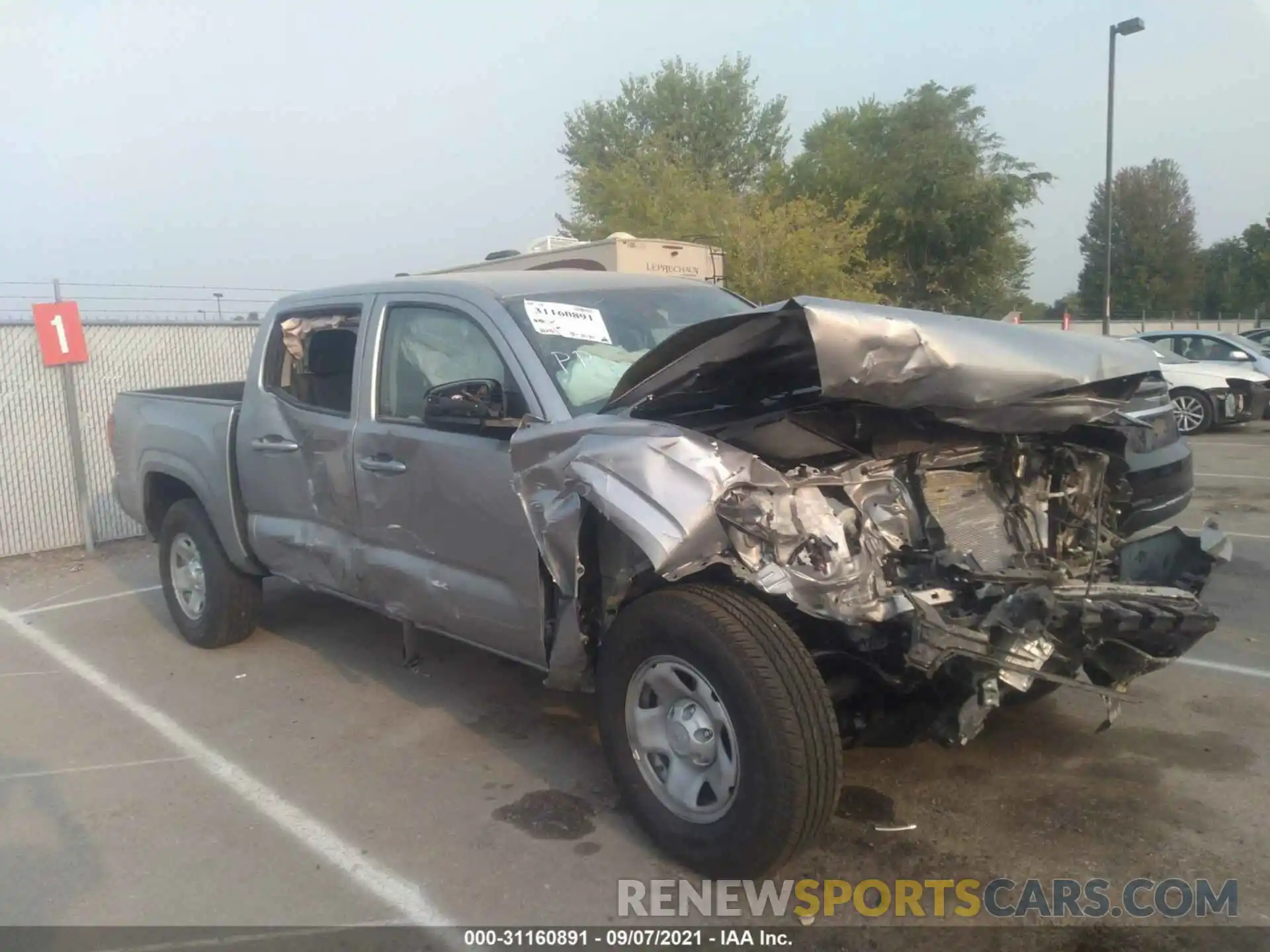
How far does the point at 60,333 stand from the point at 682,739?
26.9 ft

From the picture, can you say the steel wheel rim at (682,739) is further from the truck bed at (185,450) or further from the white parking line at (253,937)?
the truck bed at (185,450)

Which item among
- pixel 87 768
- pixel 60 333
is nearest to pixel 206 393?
pixel 87 768

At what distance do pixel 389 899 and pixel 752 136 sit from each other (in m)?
31.3

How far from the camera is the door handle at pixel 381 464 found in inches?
176

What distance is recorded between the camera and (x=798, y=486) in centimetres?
337

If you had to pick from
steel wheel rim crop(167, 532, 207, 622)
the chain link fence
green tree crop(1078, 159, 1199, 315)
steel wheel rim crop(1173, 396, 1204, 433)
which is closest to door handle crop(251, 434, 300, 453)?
steel wheel rim crop(167, 532, 207, 622)

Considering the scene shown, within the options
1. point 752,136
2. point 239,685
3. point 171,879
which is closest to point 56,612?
point 239,685

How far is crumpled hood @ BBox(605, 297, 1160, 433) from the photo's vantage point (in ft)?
10.5

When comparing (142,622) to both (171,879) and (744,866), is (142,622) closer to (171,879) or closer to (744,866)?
(171,879)

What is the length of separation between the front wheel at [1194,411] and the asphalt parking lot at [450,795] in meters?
9.94

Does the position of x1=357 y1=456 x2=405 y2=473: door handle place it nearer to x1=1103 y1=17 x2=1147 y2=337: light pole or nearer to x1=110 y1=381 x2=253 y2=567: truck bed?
x1=110 y1=381 x2=253 y2=567: truck bed

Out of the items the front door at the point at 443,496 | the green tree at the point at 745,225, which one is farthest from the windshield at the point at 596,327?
the green tree at the point at 745,225

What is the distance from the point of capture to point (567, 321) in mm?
4340

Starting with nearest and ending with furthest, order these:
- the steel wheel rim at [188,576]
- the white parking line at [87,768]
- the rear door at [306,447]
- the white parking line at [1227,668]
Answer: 1. the white parking line at [87,768]
2. the rear door at [306,447]
3. the white parking line at [1227,668]
4. the steel wheel rim at [188,576]
